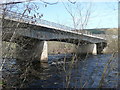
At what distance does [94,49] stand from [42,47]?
2443 centimetres

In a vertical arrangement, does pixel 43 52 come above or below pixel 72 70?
below

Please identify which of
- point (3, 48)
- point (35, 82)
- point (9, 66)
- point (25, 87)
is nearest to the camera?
point (3, 48)

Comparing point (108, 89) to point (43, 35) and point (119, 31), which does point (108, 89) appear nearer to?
point (119, 31)

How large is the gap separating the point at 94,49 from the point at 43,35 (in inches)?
1053

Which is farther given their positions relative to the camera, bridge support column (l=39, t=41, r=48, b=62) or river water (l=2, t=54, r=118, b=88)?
bridge support column (l=39, t=41, r=48, b=62)

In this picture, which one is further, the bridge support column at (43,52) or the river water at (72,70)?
the bridge support column at (43,52)

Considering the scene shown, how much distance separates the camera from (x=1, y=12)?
12.0ft

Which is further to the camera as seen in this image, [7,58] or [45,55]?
[45,55]

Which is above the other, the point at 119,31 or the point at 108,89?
the point at 119,31

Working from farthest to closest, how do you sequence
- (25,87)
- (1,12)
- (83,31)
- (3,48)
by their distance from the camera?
(25,87)
(3,48)
(1,12)
(83,31)

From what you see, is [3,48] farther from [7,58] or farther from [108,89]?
[108,89]

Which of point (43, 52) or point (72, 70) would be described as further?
point (43, 52)

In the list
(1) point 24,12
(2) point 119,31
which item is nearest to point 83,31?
(1) point 24,12

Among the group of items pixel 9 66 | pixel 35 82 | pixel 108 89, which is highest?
pixel 9 66
